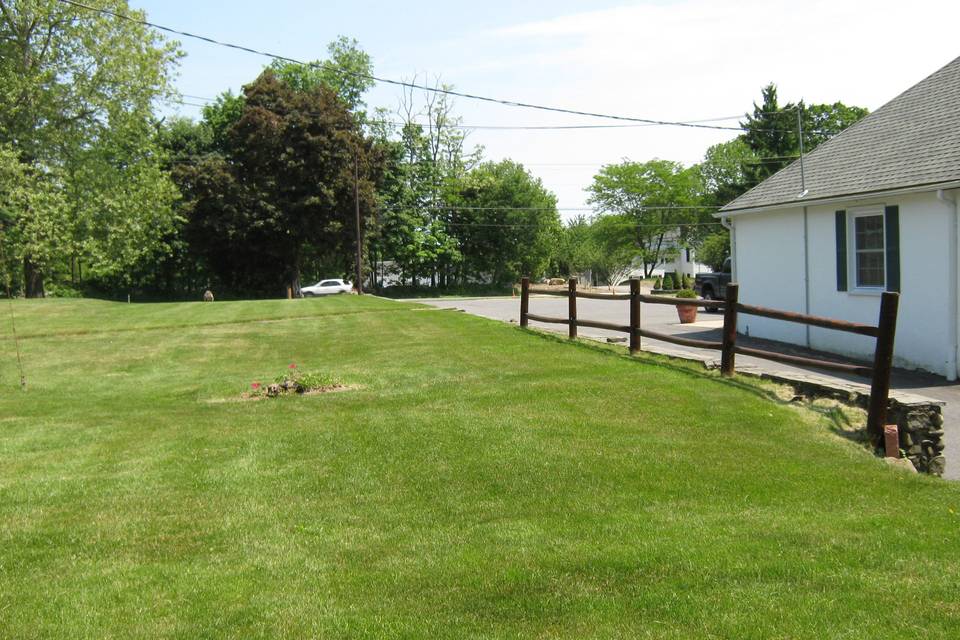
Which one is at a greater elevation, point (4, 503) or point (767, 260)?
point (767, 260)

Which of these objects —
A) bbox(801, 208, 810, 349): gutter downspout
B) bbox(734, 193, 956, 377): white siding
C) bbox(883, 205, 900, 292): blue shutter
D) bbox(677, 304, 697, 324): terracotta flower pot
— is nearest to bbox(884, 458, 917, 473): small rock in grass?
bbox(734, 193, 956, 377): white siding

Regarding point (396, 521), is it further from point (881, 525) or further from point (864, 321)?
point (864, 321)

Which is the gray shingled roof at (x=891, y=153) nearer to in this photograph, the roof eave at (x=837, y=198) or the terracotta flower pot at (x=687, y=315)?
the roof eave at (x=837, y=198)

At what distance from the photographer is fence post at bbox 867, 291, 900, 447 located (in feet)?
25.8

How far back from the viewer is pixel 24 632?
12.7 feet

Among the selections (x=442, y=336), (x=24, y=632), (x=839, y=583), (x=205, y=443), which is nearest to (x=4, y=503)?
(x=205, y=443)

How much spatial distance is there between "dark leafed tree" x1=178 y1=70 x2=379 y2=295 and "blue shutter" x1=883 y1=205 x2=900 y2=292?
3738 cm

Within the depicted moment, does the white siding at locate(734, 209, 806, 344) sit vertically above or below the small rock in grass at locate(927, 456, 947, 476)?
above

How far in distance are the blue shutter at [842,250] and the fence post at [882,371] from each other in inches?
317

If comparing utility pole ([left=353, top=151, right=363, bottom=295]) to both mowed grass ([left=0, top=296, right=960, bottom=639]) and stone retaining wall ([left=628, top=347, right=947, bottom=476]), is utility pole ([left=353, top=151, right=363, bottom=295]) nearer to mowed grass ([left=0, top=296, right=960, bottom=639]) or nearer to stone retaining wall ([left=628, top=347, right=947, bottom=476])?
mowed grass ([left=0, top=296, right=960, bottom=639])

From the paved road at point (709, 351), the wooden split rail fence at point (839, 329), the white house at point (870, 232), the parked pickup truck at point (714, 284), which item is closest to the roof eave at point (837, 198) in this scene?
the white house at point (870, 232)

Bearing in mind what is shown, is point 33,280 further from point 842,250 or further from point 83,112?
point 842,250

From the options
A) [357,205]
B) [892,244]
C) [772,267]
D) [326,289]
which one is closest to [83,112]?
[357,205]

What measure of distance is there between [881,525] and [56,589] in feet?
16.0
